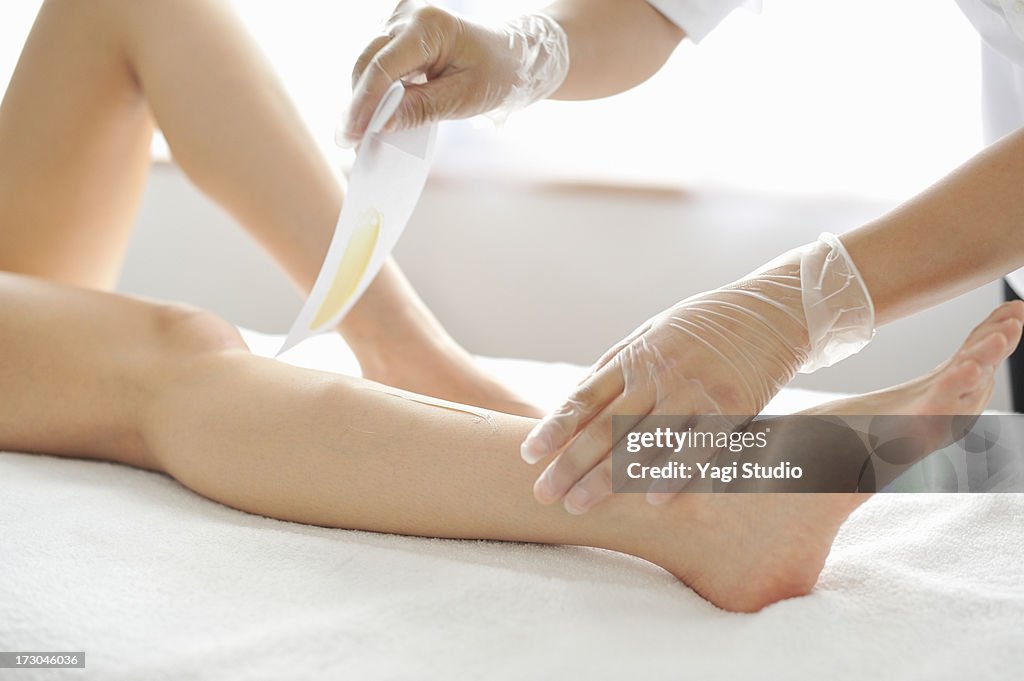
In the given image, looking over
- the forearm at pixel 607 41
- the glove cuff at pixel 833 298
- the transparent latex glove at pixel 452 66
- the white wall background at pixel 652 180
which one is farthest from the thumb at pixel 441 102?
the white wall background at pixel 652 180

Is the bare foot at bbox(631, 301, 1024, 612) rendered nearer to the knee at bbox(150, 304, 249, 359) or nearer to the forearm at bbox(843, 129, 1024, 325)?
the forearm at bbox(843, 129, 1024, 325)

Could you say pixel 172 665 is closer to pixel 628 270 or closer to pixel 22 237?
pixel 22 237

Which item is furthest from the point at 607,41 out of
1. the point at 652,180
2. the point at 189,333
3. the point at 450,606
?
the point at 652,180

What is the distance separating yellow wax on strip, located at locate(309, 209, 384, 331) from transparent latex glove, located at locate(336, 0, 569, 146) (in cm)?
10

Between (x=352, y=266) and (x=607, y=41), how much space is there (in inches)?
17.4

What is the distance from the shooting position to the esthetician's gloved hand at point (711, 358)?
2.20 ft

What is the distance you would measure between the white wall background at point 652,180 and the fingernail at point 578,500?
3.94 feet

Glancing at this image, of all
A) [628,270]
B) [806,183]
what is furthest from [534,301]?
[806,183]

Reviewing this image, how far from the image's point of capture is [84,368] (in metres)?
0.86

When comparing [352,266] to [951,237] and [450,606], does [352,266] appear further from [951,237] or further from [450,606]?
[951,237]

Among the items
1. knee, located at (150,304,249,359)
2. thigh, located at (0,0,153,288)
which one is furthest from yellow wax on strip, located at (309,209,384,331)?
thigh, located at (0,0,153,288)

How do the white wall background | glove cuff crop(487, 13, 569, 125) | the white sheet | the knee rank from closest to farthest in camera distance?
the white sheet, the knee, glove cuff crop(487, 13, 569, 125), the white wall background

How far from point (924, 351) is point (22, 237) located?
152 cm

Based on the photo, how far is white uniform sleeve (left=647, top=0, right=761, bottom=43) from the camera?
1.05 m
